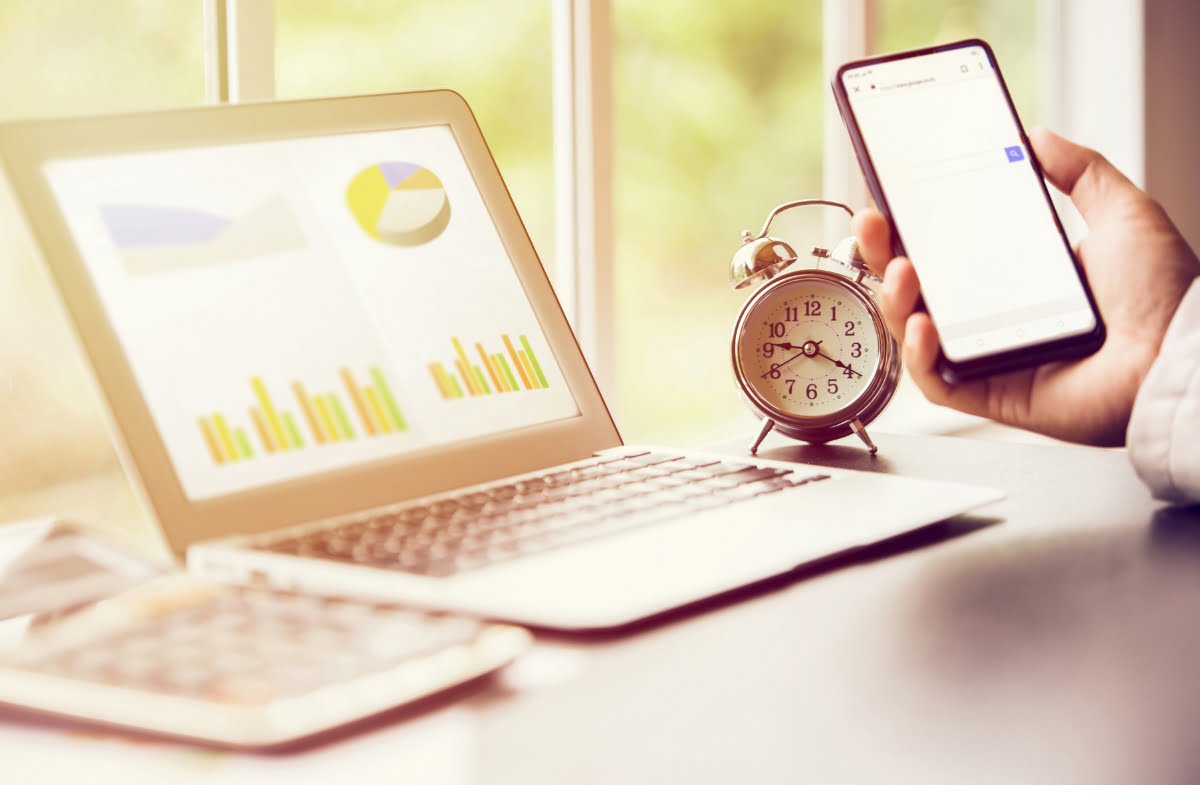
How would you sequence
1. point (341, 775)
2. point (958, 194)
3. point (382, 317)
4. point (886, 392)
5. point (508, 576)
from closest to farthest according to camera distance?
point (341, 775) → point (508, 576) → point (382, 317) → point (958, 194) → point (886, 392)

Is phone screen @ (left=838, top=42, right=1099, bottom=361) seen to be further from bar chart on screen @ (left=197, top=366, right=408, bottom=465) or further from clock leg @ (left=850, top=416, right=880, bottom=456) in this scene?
bar chart on screen @ (left=197, top=366, right=408, bottom=465)

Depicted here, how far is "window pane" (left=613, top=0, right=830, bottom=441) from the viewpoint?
4.71m

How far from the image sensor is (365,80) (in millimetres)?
2990

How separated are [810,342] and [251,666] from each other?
27.7 inches

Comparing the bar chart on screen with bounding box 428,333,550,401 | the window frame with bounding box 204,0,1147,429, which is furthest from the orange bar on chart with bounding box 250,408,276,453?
the window frame with bounding box 204,0,1147,429

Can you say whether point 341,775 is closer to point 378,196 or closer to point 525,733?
point 525,733

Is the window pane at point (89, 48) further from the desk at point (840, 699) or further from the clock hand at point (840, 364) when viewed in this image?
the desk at point (840, 699)

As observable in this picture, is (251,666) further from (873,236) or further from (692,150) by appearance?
(692,150)

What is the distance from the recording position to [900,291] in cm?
93

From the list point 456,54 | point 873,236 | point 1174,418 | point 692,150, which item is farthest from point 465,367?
point 692,150

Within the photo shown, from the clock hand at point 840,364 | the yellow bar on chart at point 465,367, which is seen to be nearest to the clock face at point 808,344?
the clock hand at point 840,364

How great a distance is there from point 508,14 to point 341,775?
3.29 meters

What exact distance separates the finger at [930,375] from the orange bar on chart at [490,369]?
0.31 meters

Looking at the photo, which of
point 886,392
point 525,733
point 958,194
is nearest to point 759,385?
point 886,392
